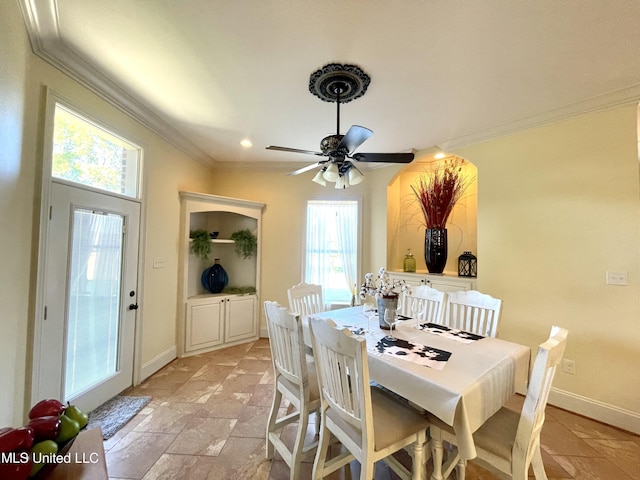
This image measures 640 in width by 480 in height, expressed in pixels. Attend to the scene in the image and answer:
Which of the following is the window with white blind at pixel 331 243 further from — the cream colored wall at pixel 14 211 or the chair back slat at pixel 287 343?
the cream colored wall at pixel 14 211

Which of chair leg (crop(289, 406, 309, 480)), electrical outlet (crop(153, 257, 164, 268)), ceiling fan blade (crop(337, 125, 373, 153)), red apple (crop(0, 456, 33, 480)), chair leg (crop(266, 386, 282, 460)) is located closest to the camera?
red apple (crop(0, 456, 33, 480))

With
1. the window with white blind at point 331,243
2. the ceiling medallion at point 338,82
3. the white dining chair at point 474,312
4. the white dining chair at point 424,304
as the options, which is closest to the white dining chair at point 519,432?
the white dining chair at point 474,312

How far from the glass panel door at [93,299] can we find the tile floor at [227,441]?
1.76 feet

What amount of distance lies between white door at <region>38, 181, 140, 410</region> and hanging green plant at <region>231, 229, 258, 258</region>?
4.98ft

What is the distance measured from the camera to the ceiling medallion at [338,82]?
1.98m

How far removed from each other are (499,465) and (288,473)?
4.04 ft

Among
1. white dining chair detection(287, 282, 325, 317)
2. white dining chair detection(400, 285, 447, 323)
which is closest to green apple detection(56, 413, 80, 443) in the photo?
white dining chair detection(287, 282, 325, 317)

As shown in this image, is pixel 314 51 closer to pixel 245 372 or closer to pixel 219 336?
pixel 245 372

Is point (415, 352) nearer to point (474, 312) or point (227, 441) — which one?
point (474, 312)

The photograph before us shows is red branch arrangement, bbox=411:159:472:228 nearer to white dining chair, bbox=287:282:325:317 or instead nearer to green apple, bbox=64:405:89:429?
white dining chair, bbox=287:282:325:317

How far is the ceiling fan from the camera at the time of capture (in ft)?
6.49

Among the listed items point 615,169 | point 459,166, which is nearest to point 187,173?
point 459,166

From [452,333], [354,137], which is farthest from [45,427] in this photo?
[452,333]

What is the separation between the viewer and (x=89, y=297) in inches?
89.3
